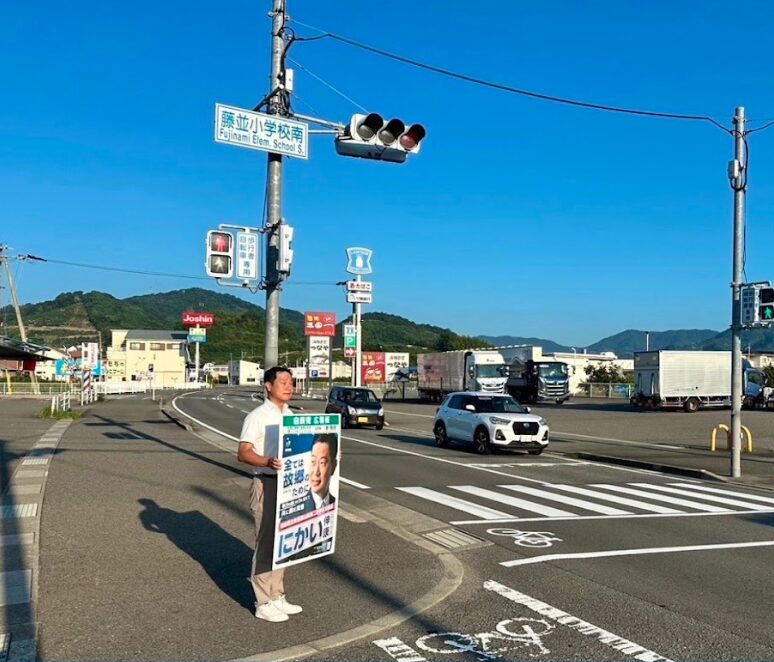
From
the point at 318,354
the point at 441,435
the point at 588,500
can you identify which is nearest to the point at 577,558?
the point at 588,500

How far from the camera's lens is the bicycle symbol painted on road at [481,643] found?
546cm

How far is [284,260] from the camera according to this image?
13289mm

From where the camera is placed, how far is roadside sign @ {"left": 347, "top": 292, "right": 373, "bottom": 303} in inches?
1939

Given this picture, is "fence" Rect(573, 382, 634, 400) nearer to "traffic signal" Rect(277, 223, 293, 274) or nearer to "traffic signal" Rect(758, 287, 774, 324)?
"traffic signal" Rect(758, 287, 774, 324)

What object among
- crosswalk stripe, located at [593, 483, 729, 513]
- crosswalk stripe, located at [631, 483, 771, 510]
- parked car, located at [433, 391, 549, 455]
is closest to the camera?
crosswalk stripe, located at [593, 483, 729, 513]

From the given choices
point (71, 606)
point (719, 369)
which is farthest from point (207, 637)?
point (719, 369)

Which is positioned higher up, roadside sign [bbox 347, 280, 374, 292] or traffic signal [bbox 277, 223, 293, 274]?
roadside sign [bbox 347, 280, 374, 292]

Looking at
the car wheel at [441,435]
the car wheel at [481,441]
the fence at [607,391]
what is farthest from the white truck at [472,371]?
the car wheel at [481,441]

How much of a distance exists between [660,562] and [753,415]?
34.7 metres

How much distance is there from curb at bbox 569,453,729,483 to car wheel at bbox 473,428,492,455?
7.77ft

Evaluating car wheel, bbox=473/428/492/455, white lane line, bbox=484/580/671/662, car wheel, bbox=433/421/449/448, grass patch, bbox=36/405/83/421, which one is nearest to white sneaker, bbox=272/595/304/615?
white lane line, bbox=484/580/671/662

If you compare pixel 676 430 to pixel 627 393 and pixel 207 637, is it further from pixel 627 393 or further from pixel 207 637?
pixel 627 393

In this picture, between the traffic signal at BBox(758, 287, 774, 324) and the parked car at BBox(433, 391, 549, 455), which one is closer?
the traffic signal at BBox(758, 287, 774, 324)

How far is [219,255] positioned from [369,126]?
364 centimetres
